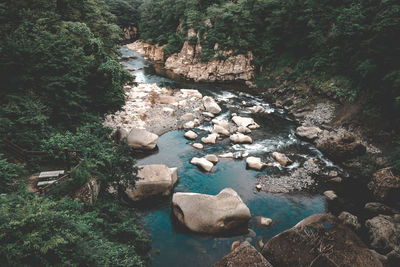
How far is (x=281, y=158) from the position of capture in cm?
1403

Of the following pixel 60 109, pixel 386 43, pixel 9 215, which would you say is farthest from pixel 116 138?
pixel 386 43

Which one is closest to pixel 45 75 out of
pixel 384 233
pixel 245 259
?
pixel 245 259

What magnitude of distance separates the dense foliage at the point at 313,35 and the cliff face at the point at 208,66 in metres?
1.23

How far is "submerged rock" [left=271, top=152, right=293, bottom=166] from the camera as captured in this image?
13.8 meters

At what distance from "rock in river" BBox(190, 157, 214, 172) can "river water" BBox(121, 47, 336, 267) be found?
30cm

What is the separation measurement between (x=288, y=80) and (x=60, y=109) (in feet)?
77.2

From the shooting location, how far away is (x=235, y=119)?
63.3 feet

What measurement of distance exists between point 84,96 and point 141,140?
4731mm

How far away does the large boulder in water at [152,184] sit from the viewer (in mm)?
10531

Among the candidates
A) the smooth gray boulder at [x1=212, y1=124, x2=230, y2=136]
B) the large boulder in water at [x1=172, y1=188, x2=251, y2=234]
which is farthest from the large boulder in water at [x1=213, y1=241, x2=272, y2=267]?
the smooth gray boulder at [x1=212, y1=124, x2=230, y2=136]

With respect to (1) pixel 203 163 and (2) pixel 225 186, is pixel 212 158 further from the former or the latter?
(2) pixel 225 186

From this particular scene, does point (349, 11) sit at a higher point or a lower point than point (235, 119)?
higher

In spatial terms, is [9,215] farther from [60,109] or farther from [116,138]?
[116,138]

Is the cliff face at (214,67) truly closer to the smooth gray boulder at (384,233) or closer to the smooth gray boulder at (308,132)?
the smooth gray boulder at (308,132)
